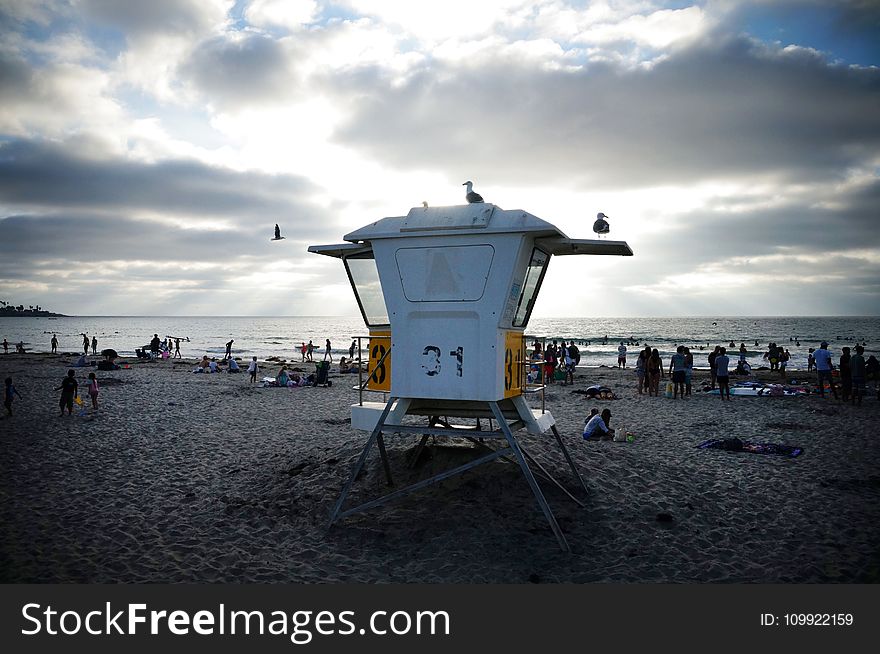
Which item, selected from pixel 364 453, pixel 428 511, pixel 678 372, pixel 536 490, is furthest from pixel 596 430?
pixel 678 372

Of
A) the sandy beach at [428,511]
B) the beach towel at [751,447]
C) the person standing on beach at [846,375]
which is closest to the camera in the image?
the sandy beach at [428,511]

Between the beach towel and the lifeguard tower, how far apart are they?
300 inches

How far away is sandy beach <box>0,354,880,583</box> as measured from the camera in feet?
24.6

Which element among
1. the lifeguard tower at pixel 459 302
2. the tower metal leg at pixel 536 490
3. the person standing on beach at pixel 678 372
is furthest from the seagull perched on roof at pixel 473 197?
the person standing on beach at pixel 678 372

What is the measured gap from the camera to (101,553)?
26.0 feet

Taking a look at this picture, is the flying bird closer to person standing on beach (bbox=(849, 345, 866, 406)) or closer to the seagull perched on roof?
the seagull perched on roof

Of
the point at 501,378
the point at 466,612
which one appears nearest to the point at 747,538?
the point at 501,378

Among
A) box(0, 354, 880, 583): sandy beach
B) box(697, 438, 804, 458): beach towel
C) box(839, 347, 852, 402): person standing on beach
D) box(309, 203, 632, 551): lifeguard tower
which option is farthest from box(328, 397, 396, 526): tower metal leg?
box(839, 347, 852, 402): person standing on beach

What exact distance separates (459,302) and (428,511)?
3553 millimetres

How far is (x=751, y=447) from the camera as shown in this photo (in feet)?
45.2

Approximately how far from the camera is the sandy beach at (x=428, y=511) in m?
7.51

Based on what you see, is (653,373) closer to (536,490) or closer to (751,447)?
(751,447)

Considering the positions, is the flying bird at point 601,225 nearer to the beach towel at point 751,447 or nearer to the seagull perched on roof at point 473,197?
the seagull perched on roof at point 473,197

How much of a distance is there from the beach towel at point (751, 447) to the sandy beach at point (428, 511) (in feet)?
1.02
